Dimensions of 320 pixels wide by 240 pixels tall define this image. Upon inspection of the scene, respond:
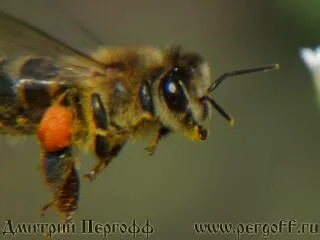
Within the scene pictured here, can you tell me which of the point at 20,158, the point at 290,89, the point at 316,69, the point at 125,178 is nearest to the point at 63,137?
the point at 316,69

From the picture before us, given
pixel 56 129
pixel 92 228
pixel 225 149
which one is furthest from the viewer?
pixel 225 149

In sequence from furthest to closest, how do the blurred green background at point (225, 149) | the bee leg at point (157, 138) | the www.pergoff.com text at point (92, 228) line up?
the blurred green background at point (225, 149), the www.pergoff.com text at point (92, 228), the bee leg at point (157, 138)

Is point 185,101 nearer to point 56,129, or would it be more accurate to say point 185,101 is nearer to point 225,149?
point 56,129

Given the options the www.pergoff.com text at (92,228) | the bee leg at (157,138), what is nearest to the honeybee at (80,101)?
the bee leg at (157,138)

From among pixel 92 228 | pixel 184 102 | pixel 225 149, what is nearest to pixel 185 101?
pixel 184 102

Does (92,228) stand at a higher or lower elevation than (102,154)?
lower

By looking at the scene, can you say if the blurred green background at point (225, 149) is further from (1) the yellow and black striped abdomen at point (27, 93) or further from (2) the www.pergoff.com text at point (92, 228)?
(1) the yellow and black striped abdomen at point (27, 93)
